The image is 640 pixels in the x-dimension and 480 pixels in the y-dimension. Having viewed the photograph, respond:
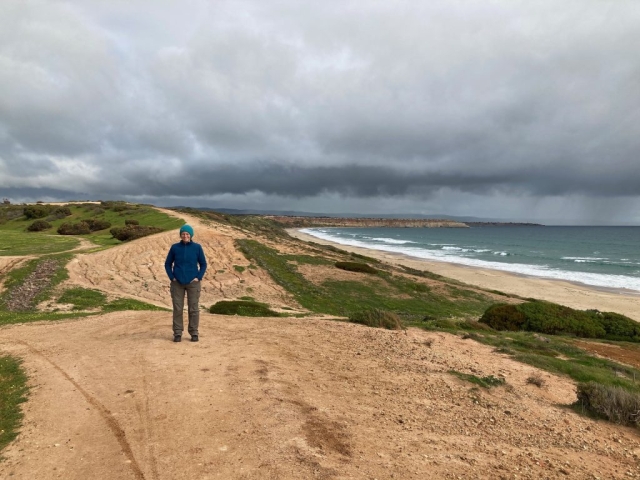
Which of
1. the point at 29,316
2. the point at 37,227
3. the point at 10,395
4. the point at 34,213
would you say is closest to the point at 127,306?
the point at 29,316

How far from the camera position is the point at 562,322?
17.1 metres

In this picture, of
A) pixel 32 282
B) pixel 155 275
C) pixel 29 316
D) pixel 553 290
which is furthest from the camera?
pixel 553 290

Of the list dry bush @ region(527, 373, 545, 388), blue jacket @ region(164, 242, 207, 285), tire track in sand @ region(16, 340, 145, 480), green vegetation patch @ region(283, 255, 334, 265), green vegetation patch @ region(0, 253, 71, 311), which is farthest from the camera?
green vegetation patch @ region(283, 255, 334, 265)

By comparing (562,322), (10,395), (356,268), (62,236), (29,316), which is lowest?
(562,322)

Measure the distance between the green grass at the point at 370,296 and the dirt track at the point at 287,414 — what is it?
1064cm

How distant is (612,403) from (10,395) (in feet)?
33.4

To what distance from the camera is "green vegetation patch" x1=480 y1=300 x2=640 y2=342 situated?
54.2ft

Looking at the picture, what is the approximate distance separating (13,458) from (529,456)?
256 inches

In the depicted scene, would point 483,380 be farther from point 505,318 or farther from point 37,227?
point 37,227

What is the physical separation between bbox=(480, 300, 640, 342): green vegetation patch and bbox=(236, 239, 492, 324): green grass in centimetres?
369

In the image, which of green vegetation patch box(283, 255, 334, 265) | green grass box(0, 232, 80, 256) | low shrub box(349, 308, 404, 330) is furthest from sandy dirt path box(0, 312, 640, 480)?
green vegetation patch box(283, 255, 334, 265)

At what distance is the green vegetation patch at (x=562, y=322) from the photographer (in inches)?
650

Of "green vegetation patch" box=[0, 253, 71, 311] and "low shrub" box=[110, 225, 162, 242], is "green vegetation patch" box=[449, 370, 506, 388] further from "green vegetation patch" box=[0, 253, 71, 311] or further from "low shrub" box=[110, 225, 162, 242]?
"low shrub" box=[110, 225, 162, 242]

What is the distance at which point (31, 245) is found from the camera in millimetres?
27188
